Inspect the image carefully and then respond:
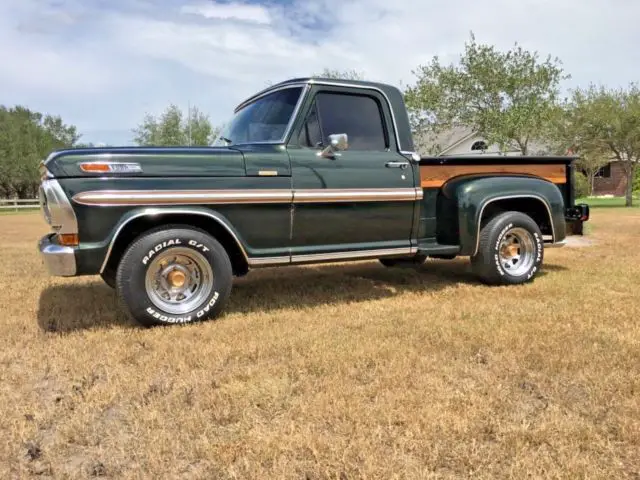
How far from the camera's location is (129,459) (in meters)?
2.39

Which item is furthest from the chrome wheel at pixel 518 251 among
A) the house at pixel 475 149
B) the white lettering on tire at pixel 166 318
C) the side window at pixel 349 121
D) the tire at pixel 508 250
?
the house at pixel 475 149

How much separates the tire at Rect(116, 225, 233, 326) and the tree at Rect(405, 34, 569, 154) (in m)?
17.5

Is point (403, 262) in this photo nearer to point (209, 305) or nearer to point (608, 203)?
point (209, 305)

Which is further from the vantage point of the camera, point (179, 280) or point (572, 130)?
point (572, 130)

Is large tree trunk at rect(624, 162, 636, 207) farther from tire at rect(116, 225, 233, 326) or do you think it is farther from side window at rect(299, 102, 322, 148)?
tire at rect(116, 225, 233, 326)

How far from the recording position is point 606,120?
25.7 meters

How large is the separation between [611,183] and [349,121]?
47569 mm

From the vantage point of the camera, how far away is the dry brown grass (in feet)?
7.75

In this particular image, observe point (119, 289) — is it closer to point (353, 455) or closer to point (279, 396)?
point (279, 396)

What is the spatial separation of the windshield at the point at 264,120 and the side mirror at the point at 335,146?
0.41 meters

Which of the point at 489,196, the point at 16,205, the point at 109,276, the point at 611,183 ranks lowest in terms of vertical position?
the point at 109,276

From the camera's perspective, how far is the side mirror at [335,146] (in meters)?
4.57

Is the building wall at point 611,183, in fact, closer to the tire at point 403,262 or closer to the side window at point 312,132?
the tire at point 403,262

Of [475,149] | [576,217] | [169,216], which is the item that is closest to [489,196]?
[576,217]
